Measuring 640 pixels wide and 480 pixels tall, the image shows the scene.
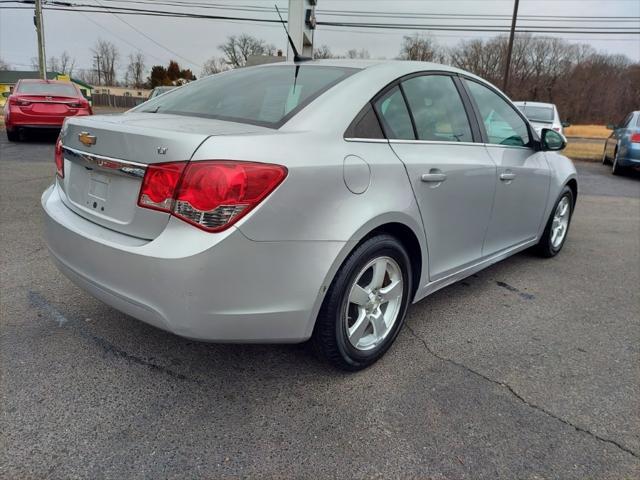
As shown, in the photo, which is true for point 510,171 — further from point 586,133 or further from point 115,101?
point 115,101

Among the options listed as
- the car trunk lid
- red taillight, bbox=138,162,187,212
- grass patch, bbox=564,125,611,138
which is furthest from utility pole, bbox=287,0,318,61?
grass patch, bbox=564,125,611,138

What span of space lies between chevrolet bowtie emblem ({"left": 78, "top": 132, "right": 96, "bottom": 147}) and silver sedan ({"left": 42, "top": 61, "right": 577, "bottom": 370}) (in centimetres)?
2

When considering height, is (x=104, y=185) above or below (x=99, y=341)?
above

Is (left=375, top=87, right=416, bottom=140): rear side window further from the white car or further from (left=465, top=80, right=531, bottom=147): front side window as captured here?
the white car

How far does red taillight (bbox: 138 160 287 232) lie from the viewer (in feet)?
6.07

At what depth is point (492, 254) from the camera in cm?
352

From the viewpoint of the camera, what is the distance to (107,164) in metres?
2.15

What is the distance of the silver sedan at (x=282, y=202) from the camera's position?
189 centimetres

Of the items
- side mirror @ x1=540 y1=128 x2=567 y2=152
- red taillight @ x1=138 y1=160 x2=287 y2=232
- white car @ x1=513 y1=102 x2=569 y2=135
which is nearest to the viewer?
red taillight @ x1=138 y1=160 x2=287 y2=232

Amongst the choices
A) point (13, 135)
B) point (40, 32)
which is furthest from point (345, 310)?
point (40, 32)

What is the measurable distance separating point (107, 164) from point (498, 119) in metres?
2.68

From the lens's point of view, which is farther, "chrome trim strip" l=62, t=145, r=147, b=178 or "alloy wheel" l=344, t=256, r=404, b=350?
"alloy wheel" l=344, t=256, r=404, b=350

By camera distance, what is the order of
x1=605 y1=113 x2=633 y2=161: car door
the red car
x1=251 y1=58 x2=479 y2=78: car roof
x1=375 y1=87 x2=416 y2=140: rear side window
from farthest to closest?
1. x1=605 y1=113 x2=633 y2=161: car door
2. the red car
3. x1=251 y1=58 x2=479 y2=78: car roof
4. x1=375 y1=87 x2=416 y2=140: rear side window

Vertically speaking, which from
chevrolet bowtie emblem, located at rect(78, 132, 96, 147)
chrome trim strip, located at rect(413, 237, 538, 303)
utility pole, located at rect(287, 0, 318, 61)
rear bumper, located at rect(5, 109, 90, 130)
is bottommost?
chrome trim strip, located at rect(413, 237, 538, 303)
